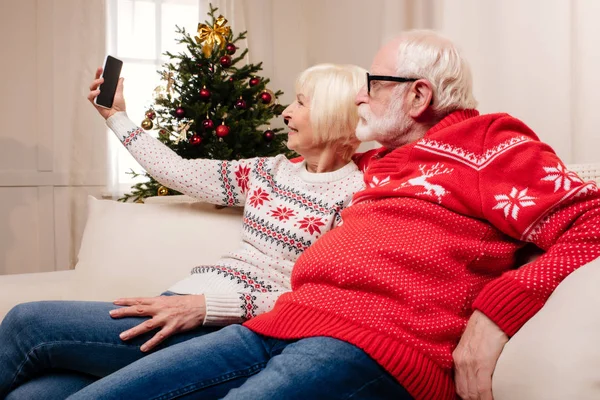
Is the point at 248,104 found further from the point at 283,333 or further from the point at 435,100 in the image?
the point at 283,333

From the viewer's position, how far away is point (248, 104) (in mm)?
2918

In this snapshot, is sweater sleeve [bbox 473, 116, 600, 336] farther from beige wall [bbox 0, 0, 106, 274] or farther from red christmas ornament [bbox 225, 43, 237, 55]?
beige wall [bbox 0, 0, 106, 274]

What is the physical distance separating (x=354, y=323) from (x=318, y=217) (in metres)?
0.52

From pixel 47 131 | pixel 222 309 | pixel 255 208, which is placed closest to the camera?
pixel 222 309

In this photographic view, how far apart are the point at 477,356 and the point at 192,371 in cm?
49

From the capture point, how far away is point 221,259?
162 cm

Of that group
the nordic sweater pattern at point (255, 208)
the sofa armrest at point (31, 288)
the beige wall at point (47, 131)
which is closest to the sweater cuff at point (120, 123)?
the nordic sweater pattern at point (255, 208)

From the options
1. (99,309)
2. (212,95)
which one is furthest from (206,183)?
(212,95)

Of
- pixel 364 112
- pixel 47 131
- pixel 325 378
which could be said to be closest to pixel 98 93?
pixel 364 112

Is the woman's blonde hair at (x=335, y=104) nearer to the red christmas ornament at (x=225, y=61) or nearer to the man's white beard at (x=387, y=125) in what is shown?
the man's white beard at (x=387, y=125)

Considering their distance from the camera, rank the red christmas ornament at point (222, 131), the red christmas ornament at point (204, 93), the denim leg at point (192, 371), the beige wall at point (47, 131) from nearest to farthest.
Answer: the denim leg at point (192, 371), the red christmas ornament at point (222, 131), the red christmas ornament at point (204, 93), the beige wall at point (47, 131)

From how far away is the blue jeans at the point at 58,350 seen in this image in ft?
4.18

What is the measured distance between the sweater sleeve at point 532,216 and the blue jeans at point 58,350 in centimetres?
74

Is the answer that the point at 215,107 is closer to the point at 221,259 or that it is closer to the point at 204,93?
the point at 204,93
